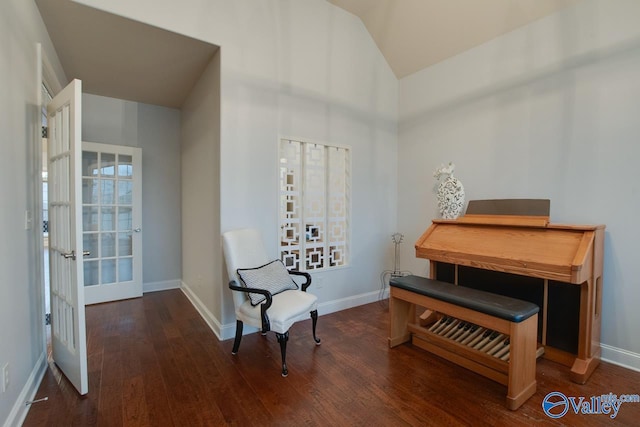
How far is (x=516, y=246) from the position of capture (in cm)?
243

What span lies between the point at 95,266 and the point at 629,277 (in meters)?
5.66

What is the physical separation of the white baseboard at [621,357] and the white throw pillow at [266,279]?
8.79 ft

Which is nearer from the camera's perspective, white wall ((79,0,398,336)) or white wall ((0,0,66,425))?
white wall ((0,0,66,425))

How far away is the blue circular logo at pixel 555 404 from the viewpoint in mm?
1842

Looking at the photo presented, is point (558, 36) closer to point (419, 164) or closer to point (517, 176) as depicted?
point (517, 176)

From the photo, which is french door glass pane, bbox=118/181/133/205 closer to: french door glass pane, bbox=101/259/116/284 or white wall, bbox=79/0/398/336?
french door glass pane, bbox=101/259/116/284

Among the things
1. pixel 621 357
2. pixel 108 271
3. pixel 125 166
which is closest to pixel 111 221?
pixel 108 271

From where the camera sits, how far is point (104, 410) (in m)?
1.84

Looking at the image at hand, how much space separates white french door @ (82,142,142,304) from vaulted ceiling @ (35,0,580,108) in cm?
90

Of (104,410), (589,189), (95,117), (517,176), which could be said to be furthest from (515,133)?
(95,117)

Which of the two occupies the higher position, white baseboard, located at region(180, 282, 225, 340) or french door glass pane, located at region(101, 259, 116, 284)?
french door glass pane, located at region(101, 259, 116, 284)

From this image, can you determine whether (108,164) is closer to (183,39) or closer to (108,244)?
(108,244)

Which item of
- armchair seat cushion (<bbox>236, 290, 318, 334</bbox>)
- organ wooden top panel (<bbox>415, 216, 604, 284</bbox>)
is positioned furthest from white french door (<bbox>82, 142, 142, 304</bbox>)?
organ wooden top panel (<bbox>415, 216, 604, 284</bbox>)

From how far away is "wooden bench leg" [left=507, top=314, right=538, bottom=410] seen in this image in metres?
1.87
